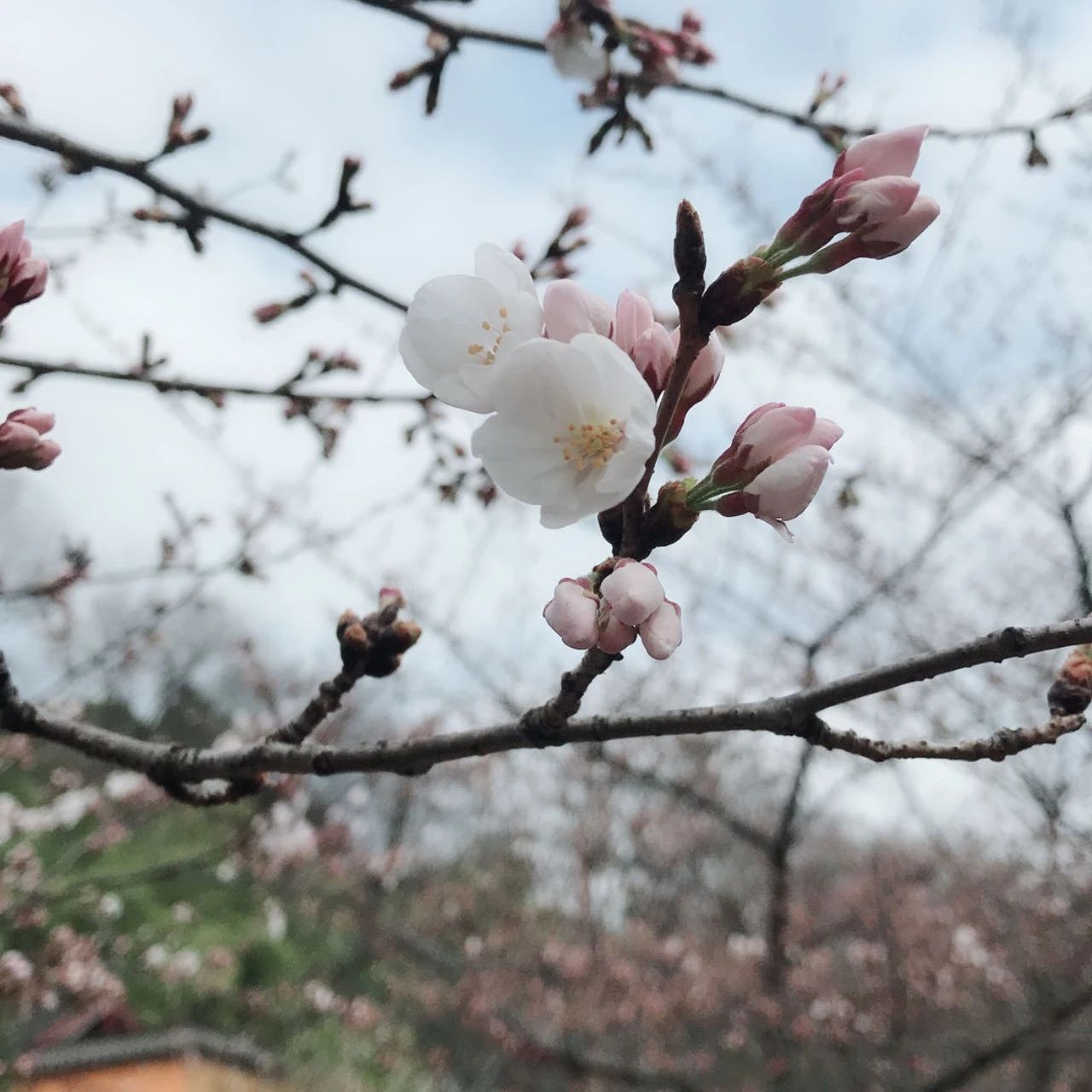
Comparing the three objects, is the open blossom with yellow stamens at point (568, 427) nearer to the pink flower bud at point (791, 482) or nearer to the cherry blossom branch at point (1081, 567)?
the pink flower bud at point (791, 482)

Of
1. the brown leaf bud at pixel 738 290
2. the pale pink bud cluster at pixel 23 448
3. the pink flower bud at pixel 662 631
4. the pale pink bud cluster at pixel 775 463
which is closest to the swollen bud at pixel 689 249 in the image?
the brown leaf bud at pixel 738 290

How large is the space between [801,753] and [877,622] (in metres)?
1.58

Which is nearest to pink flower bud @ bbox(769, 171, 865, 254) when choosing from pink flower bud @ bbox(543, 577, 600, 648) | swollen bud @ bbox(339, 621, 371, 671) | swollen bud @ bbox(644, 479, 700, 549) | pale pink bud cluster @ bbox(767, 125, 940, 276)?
pale pink bud cluster @ bbox(767, 125, 940, 276)

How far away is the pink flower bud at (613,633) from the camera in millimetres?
672

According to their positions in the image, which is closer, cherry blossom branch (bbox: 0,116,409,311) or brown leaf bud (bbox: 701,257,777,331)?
brown leaf bud (bbox: 701,257,777,331)

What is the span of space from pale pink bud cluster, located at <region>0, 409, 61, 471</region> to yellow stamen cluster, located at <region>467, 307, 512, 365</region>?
0.51 m

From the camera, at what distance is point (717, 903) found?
10984 millimetres

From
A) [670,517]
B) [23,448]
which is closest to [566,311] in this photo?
[670,517]

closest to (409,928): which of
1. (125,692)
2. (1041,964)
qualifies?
(125,692)

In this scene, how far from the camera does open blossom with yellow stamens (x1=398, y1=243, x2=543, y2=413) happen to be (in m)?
0.76

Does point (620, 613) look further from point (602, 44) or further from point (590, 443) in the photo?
point (602, 44)

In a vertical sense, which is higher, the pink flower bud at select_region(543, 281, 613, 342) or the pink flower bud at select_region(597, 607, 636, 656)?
the pink flower bud at select_region(543, 281, 613, 342)

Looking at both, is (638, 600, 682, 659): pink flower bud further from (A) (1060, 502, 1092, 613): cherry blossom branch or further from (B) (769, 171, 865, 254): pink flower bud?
(A) (1060, 502, 1092, 613): cherry blossom branch

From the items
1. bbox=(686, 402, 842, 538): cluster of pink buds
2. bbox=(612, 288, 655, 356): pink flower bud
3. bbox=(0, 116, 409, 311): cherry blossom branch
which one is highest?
bbox=(0, 116, 409, 311): cherry blossom branch
